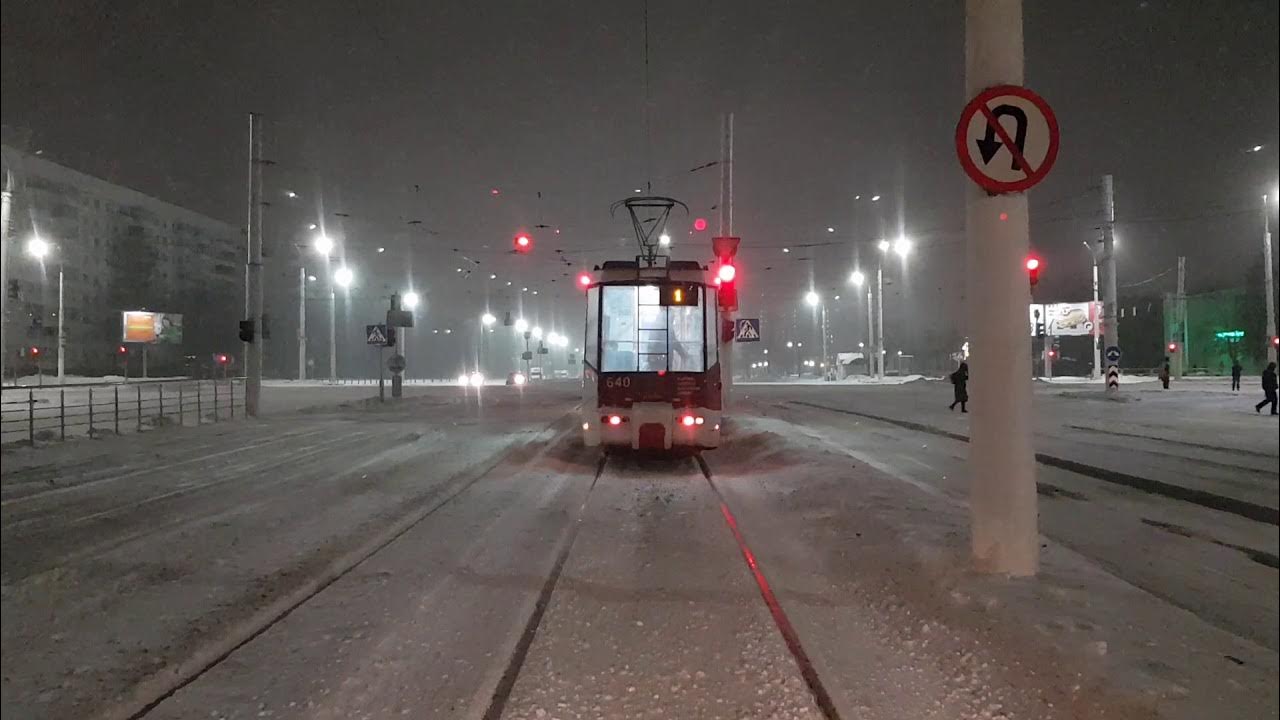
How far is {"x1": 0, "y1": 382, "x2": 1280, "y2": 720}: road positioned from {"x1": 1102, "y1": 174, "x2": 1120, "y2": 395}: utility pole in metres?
20.5

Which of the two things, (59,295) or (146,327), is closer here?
(59,295)

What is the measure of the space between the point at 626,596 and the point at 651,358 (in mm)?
8441

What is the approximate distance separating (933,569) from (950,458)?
29.1 feet

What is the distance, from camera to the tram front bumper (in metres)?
13.6

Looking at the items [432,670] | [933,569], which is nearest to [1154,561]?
[933,569]

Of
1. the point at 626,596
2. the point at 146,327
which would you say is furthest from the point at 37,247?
the point at 626,596

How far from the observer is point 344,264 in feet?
165

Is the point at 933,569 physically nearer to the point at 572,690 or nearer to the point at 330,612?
the point at 572,690

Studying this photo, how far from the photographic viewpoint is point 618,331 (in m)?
14.2

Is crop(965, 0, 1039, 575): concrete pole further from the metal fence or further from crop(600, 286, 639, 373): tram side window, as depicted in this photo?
the metal fence

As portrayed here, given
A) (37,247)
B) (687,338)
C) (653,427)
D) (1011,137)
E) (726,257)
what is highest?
(37,247)

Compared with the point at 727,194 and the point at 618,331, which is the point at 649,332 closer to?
the point at 618,331

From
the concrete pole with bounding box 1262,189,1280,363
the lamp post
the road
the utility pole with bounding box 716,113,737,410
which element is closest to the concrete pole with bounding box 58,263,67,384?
the lamp post

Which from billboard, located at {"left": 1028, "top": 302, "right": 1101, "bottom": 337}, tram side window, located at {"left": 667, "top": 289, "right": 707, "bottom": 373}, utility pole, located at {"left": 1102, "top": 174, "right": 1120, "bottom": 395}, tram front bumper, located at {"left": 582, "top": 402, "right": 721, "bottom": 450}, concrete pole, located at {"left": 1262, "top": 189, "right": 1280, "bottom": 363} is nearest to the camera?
tram front bumper, located at {"left": 582, "top": 402, "right": 721, "bottom": 450}
